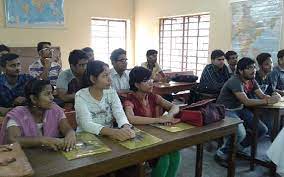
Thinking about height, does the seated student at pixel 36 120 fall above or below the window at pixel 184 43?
below

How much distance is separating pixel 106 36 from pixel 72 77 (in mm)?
4578

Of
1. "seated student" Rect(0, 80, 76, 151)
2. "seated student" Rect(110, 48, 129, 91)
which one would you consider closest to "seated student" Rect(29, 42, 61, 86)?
"seated student" Rect(110, 48, 129, 91)

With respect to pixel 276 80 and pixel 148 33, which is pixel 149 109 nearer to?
pixel 276 80

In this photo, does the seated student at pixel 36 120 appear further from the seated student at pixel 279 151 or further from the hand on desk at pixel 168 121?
the seated student at pixel 279 151

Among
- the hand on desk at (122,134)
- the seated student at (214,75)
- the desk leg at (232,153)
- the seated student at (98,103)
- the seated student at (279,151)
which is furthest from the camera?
the seated student at (214,75)

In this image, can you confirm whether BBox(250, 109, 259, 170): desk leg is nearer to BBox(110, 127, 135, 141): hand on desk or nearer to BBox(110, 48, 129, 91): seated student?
BBox(110, 48, 129, 91): seated student

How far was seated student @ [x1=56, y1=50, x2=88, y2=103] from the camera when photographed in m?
3.04

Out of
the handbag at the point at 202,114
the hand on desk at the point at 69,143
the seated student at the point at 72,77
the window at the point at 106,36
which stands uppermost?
the window at the point at 106,36

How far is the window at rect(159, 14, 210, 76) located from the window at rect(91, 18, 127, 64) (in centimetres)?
132

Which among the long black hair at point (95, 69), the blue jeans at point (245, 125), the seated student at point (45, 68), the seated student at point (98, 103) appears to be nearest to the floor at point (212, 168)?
the blue jeans at point (245, 125)

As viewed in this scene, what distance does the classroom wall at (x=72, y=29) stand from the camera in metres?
6.20

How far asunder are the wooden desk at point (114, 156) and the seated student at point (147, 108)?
151 millimetres

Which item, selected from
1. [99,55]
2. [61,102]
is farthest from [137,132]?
[99,55]

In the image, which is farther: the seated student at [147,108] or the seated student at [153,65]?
the seated student at [153,65]
